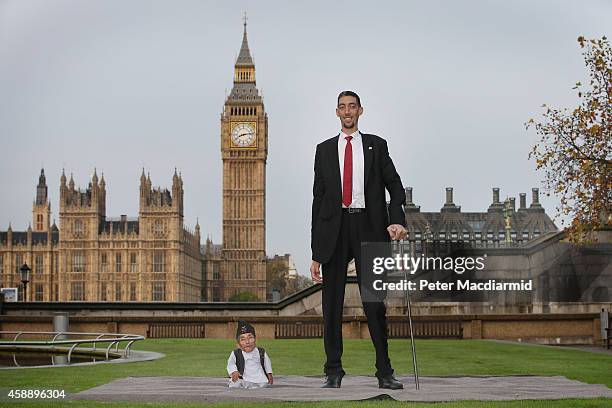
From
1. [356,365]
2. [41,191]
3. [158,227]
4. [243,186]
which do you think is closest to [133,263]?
[158,227]

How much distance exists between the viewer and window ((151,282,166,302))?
87188mm

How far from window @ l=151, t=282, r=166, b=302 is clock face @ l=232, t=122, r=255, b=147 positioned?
761 inches

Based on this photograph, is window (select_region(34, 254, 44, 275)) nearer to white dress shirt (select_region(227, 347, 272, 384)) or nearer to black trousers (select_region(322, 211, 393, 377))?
white dress shirt (select_region(227, 347, 272, 384))

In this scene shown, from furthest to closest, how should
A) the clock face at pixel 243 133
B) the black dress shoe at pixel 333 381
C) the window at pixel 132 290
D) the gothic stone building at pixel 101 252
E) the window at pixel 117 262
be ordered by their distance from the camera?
the clock face at pixel 243 133 < the window at pixel 117 262 < the window at pixel 132 290 < the gothic stone building at pixel 101 252 < the black dress shoe at pixel 333 381

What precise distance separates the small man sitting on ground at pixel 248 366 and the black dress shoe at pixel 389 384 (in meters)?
0.75

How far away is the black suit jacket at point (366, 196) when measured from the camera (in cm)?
570

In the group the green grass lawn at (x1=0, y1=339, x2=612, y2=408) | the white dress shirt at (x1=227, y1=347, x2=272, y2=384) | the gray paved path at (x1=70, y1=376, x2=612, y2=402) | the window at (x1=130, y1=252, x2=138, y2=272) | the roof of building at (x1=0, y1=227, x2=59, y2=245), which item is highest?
the roof of building at (x1=0, y1=227, x2=59, y2=245)

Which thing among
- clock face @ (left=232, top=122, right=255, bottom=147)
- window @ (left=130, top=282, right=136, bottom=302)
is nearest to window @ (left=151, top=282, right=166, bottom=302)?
window @ (left=130, top=282, right=136, bottom=302)

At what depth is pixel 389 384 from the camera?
570cm

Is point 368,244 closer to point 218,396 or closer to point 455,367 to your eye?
point 218,396

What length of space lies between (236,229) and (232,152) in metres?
8.17

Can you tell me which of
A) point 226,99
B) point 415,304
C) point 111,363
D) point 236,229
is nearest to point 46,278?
point 236,229

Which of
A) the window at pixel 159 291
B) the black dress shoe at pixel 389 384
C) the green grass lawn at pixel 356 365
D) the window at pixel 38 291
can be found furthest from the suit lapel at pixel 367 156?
the window at pixel 38 291

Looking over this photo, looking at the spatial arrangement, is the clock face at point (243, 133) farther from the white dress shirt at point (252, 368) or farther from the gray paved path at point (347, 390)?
the white dress shirt at point (252, 368)
